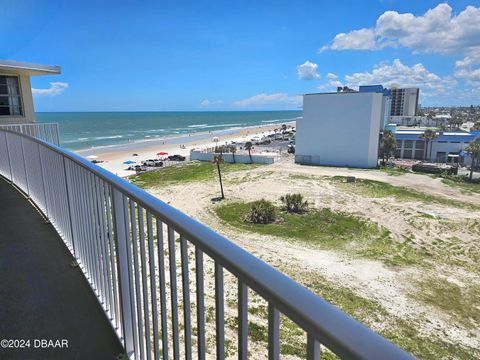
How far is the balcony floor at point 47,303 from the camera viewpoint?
208 centimetres

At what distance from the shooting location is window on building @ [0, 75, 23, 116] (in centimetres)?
1024

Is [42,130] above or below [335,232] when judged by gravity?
above

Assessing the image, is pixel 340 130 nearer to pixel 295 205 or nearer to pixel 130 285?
pixel 295 205

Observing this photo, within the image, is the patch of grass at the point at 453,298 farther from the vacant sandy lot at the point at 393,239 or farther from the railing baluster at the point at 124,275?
the railing baluster at the point at 124,275

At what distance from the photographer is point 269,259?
43.6 ft

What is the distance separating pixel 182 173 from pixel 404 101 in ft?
318

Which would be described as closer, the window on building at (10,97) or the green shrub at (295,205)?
the window on building at (10,97)

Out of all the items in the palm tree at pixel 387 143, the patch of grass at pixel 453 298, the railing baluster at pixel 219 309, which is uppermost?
the railing baluster at pixel 219 309

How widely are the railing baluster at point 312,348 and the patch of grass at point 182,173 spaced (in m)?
27.9

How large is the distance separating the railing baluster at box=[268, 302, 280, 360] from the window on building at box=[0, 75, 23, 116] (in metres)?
12.0

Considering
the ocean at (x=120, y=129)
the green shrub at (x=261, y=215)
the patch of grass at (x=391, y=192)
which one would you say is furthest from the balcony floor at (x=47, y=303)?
the ocean at (x=120, y=129)

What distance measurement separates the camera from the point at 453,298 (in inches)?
434

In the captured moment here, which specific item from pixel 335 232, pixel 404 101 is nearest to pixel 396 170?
pixel 335 232

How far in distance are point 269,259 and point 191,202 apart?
10.7 metres
